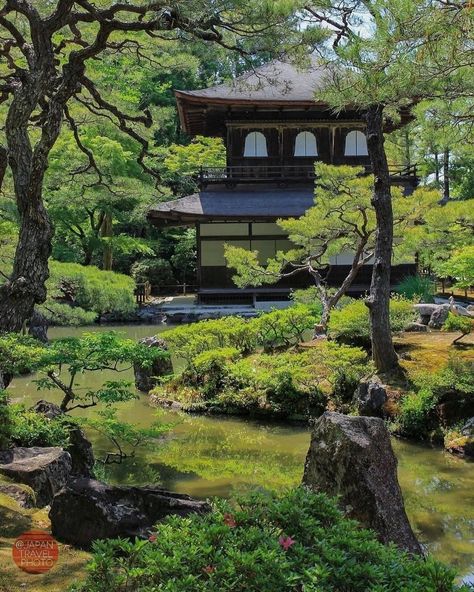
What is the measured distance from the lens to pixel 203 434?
798cm

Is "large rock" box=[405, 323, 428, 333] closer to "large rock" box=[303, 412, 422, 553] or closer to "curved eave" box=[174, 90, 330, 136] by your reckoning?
"large rock" box=[303, 412, 422, 553]

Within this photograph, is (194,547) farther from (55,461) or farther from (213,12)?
(213,12)

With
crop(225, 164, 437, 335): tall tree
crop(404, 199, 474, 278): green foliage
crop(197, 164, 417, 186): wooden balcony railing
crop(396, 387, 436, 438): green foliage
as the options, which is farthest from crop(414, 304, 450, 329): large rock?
crop(197, 164, 417, 186): wooden balcony railing

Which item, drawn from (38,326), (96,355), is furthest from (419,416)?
(38,326)

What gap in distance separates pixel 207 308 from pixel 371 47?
46.1 ft

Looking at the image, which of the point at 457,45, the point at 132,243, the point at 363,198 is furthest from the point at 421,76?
the point at 132,243

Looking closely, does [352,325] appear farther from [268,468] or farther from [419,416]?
[268,468]

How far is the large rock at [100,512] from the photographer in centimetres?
371

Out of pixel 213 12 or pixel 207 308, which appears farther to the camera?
pixel 207 308

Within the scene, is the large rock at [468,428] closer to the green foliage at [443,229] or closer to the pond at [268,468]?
the pond at [268,468]

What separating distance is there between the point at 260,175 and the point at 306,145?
1.90 meters

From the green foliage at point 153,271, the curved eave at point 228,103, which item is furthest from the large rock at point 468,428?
the green foliage at point 153,271

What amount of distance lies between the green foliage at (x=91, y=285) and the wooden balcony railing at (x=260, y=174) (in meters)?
9.56

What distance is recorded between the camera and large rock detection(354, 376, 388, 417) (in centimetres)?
782
